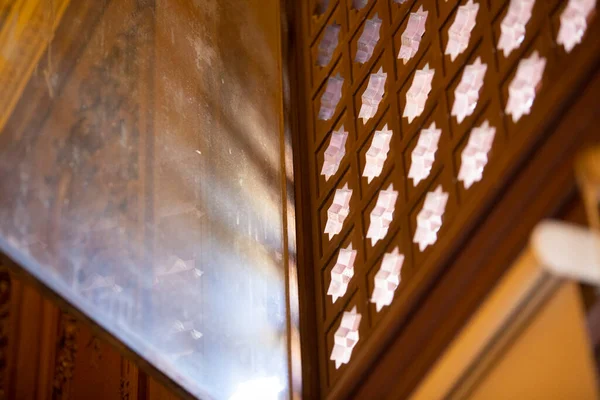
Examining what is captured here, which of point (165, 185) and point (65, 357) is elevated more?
point (165, 185)

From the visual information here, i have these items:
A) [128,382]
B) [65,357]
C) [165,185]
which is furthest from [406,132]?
[65,357]

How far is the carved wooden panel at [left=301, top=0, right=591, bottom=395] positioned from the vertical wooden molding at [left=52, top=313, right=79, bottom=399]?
2.89 feet

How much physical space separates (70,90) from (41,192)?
216mm

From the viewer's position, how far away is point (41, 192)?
131cm

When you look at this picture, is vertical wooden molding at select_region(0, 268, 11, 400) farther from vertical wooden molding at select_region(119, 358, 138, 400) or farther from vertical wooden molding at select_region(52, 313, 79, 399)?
vertical wooden molding at select_region(119, 358, 138, 400)

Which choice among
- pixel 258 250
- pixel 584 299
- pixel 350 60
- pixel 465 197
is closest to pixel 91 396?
pixel 258 250

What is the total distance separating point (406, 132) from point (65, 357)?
1.20 metres

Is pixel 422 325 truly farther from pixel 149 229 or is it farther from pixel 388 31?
pixel 388 31

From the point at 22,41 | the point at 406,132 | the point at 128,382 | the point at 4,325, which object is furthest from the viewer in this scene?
the point at 4,325

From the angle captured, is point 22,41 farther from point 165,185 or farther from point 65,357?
point 65,357

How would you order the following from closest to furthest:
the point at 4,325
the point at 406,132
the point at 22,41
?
the point at 22,41, the point at 406,132, the point at 4,325

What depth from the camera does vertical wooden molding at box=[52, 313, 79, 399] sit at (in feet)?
7.11

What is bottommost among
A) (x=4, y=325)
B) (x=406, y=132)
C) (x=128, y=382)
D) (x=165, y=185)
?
(x=128, y=382)

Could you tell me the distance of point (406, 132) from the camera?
60.8 inches
